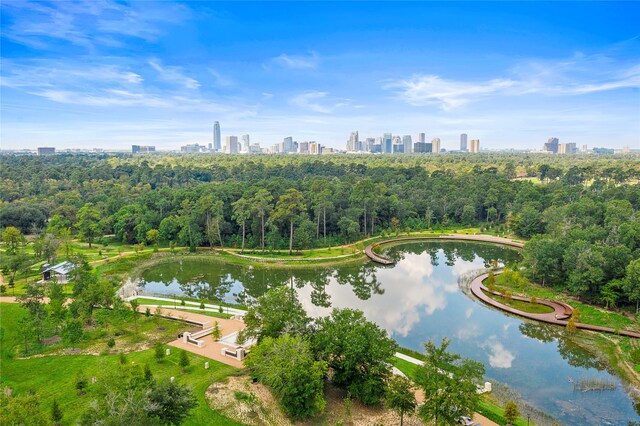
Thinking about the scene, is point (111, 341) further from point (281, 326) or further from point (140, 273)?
point (140, 273)

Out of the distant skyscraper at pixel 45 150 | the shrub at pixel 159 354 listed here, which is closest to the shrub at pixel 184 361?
the shrub at pixel 159 354

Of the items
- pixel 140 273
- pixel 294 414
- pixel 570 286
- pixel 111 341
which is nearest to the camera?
pixel 294 414

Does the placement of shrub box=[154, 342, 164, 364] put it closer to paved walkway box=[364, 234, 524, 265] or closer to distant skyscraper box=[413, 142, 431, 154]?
paved walkway box=[364, 234, 524, 265]

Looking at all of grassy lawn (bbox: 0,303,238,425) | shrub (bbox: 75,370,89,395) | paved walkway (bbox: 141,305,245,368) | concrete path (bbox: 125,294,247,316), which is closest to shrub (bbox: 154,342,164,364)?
grassy lawn (bbox: 0,303,238,425)

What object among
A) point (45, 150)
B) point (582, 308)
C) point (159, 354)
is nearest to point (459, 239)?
point (582, 308)

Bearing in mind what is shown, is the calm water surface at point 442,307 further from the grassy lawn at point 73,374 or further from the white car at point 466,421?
the grassy lawn at point 73,374

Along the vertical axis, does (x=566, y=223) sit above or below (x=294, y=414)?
above

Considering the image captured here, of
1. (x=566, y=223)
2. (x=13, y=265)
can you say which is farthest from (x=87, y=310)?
(x=566, y=223)
